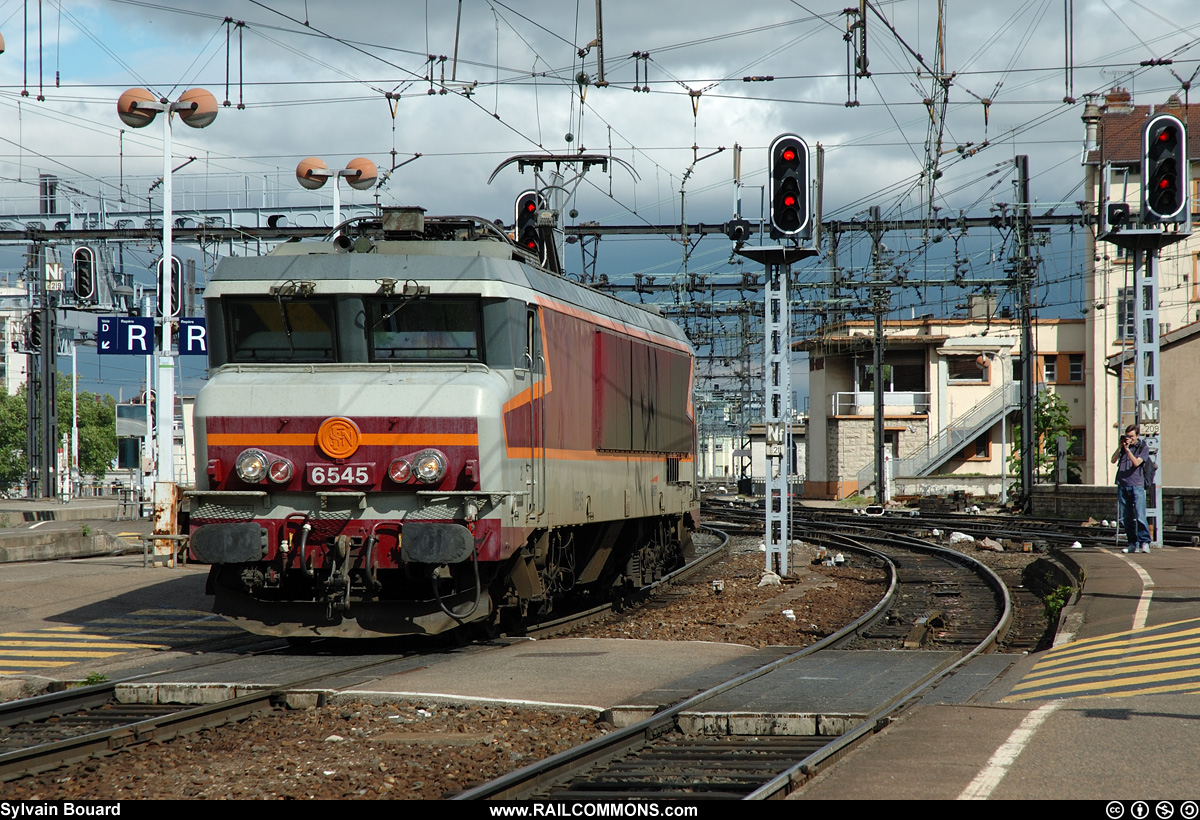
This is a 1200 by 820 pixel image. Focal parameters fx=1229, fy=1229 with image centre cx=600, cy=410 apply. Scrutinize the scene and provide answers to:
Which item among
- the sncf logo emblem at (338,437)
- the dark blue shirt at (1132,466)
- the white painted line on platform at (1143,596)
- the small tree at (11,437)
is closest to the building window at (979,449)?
the dark blue shirt at (1132,466)

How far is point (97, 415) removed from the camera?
83562 millimetres

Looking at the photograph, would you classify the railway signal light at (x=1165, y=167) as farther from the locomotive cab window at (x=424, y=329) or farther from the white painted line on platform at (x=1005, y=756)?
the white painted line on platform at (x=1005, y=756)

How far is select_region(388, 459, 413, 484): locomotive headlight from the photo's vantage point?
34.6 feet

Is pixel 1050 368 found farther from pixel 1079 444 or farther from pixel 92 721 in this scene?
pixel 92 721

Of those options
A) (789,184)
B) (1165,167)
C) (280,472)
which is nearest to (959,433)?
(1165,167)

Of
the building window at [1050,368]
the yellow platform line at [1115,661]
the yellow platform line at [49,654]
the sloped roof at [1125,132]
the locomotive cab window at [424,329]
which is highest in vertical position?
the sloped roof at [1125,132]

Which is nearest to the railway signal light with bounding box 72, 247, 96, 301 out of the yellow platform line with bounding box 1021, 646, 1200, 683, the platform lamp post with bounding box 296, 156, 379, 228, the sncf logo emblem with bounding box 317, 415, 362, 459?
the platform lamp post with bounding box 296, 156, 379, 228

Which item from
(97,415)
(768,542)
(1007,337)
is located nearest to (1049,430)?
(1007,337)

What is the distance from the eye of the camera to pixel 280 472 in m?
10.7

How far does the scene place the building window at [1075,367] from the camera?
2208 inches

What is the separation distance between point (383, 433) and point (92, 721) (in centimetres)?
340

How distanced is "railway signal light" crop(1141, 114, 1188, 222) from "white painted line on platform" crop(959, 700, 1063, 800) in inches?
498

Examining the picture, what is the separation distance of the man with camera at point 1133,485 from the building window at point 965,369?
3839cm

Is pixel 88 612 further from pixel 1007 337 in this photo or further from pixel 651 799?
pixel 1007 337
